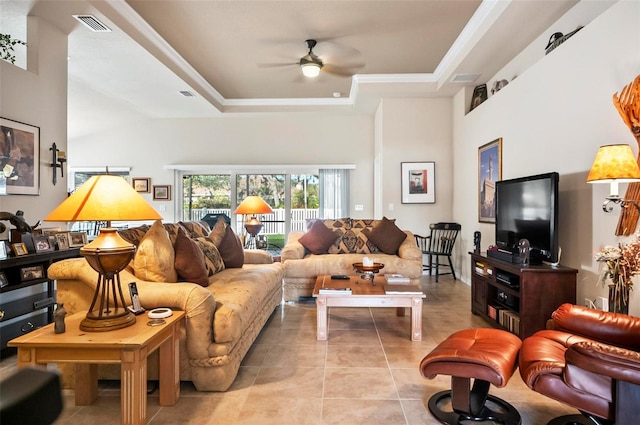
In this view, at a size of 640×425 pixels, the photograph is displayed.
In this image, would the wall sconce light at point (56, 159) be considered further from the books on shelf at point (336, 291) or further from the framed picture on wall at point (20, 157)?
the books on shelf at point (336, 291)

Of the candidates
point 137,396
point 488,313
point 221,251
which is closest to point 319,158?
point 221,251

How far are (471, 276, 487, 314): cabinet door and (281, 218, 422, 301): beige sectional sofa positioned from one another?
0.68m

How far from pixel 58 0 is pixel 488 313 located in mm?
4876

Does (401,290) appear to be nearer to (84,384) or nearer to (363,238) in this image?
(363,238)

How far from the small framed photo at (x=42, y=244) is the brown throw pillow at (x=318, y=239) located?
9.07 feet

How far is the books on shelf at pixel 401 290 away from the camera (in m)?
2.98

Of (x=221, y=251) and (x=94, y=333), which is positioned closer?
(x=94, y=333)

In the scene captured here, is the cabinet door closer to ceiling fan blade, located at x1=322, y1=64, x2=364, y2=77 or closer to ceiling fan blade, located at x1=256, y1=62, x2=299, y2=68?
ceiling fan blade, located at x1=322, y1=64, x2=364, y2=77

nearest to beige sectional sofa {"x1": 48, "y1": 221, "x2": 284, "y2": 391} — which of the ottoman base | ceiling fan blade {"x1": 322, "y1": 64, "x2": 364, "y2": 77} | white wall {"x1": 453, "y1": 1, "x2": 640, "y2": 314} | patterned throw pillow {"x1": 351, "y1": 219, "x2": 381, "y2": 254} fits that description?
the ottoman base

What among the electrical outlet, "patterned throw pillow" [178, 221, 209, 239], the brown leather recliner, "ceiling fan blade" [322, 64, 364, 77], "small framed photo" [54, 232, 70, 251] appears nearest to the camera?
the brown leather recliner

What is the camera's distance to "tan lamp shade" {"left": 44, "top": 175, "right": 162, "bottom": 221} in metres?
1.64

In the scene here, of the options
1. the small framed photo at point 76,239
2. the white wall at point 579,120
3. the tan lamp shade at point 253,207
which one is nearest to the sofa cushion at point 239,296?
the tan lamp shade at point 253,207

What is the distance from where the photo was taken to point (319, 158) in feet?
23.0

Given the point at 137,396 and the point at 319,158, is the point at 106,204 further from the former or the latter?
the point at 319,158
